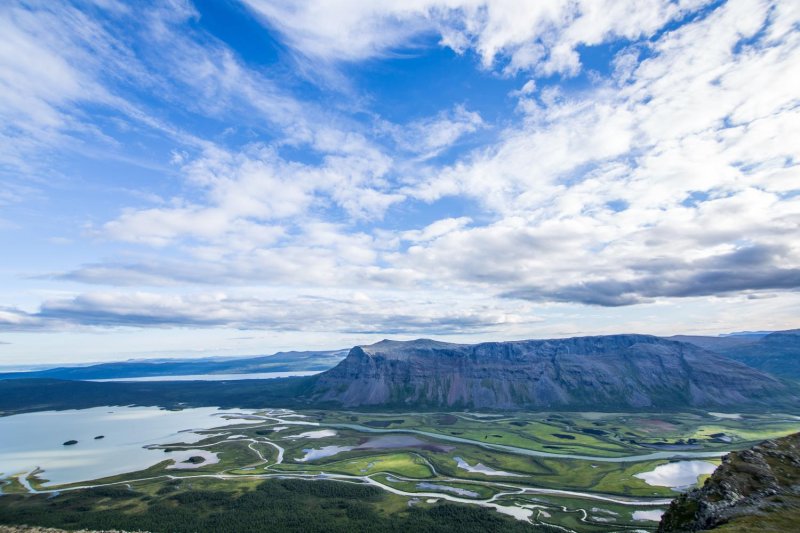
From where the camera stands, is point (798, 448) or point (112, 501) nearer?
point (798, 448)

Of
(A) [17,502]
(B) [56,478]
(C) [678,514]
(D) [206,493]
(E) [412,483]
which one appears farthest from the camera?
(B) [56,478]

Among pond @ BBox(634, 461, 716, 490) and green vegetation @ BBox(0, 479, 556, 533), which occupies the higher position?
green vegetation @ BBox(0, 479, 556, 533)

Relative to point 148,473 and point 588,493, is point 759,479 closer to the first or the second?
point 588,493

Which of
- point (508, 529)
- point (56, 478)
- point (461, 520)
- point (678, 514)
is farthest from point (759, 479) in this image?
point (56, 478)

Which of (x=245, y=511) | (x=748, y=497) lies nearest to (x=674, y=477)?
(x=748, y=497)

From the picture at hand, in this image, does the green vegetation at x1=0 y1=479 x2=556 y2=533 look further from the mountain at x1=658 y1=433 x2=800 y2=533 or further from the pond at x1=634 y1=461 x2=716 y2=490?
the mountain at x1=658 y1=433 x2=800 y2=533

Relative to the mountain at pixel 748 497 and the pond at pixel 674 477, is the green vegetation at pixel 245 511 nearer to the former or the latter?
the pond at pixel 674 477

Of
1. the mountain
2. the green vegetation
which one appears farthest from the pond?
the mountain

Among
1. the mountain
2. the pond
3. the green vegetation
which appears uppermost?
the mountain

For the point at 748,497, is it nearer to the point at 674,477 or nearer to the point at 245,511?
the point at 245,511

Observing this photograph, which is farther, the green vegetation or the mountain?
the green vegetation
